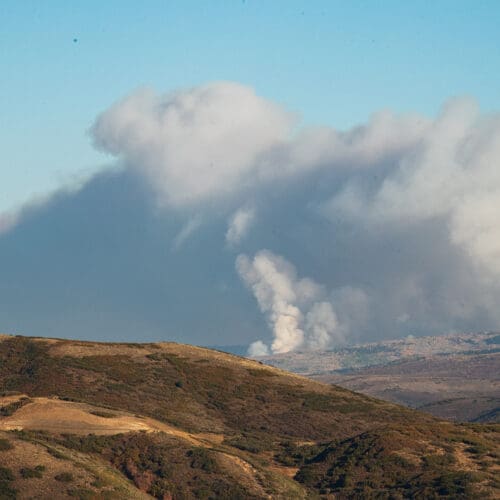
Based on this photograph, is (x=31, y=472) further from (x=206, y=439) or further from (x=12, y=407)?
(x=206, y=439)

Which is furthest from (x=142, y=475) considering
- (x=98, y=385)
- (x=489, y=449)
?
(x=98, y=385)

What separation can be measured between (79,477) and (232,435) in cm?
3903

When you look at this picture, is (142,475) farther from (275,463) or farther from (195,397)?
(195,397)

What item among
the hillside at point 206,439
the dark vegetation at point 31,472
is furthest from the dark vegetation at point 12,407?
the dark vegetation at point 31,472

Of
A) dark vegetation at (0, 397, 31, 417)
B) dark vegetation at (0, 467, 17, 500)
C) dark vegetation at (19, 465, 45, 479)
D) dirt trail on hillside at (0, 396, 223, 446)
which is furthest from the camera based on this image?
dark vegetation at (0, 397, 31, 417)

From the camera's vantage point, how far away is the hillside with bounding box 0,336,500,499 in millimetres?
61781

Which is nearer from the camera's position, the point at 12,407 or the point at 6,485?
the point at 6,485

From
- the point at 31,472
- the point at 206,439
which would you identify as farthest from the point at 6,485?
the point at 206,439

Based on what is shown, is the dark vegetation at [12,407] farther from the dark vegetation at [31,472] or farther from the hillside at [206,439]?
the dark vegetation at [31,472]

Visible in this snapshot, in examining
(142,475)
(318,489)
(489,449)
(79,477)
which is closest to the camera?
(79,477)

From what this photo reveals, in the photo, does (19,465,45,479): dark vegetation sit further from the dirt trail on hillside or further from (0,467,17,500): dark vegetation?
the dirt trail on hillside

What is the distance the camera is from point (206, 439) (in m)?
85.8

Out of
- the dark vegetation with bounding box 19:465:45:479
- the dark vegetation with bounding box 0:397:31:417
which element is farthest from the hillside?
the dark vegetation with bounding box 0:397:31:417

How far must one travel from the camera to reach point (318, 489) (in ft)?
228
